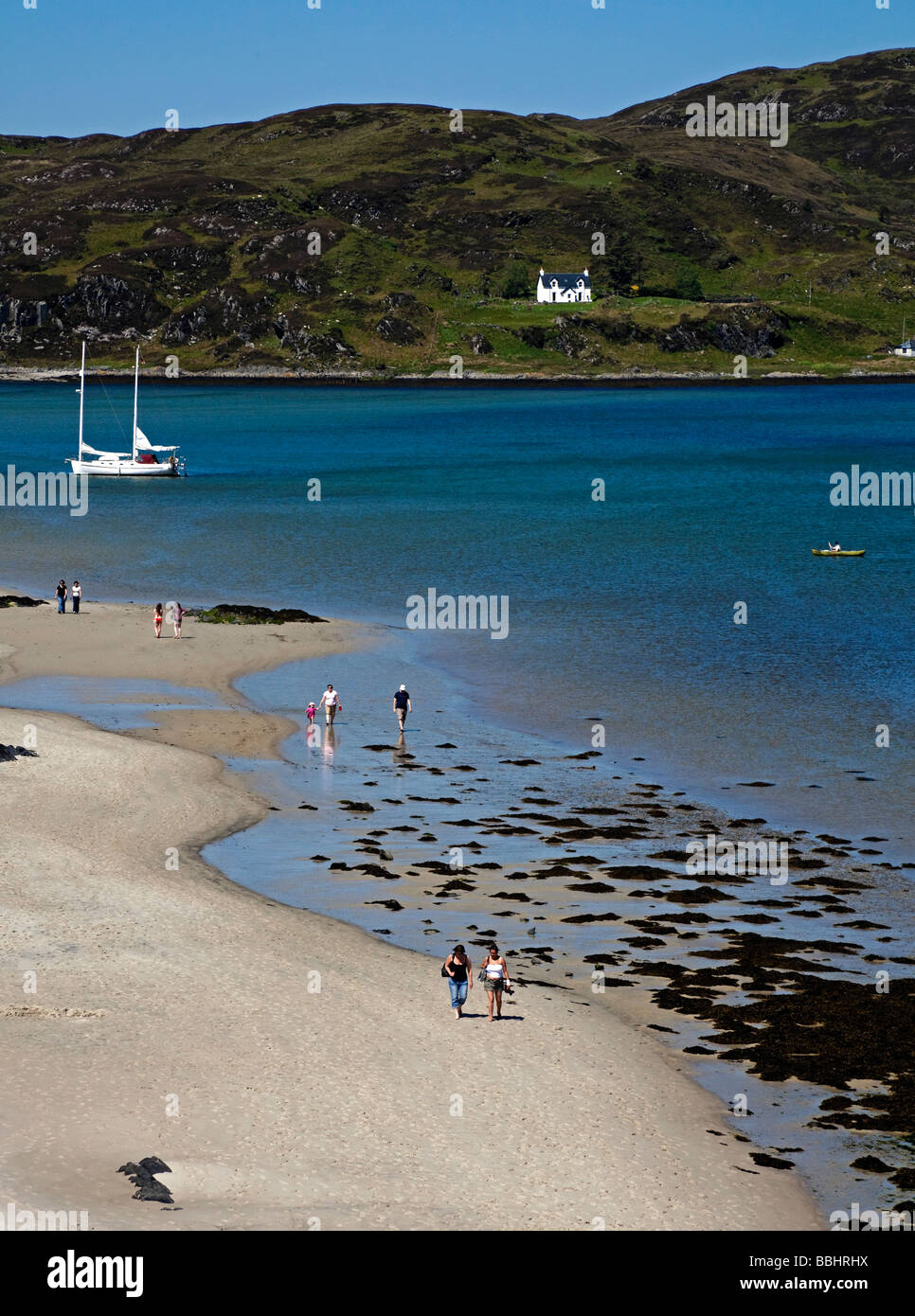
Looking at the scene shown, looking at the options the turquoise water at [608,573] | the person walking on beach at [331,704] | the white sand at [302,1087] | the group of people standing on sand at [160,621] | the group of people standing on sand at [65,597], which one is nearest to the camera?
the white sand at [302,1087]

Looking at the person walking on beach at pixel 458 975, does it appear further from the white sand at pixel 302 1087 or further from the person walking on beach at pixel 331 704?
the person walking on beach at pixel 331 704

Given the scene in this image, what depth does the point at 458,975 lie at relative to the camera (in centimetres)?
2466

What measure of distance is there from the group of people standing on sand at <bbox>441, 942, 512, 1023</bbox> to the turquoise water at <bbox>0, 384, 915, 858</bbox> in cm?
1355

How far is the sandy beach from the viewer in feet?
62.0

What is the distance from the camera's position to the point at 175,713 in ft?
151

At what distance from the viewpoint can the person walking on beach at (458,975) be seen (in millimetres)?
24484

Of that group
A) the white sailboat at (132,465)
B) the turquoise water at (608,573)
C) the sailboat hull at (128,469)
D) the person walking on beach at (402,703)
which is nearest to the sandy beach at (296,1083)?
the person walking on beach at (402,703)

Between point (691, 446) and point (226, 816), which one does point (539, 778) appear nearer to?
point (226, 816)

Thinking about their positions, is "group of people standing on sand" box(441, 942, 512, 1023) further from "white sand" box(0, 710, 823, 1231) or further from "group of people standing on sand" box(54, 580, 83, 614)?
"group of people standing on sand" box(54, 580, 83, 614)

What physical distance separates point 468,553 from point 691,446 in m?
83.8

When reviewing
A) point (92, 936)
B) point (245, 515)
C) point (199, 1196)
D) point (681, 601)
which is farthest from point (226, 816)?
point (245, 515)

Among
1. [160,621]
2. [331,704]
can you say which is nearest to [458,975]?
[331,704]

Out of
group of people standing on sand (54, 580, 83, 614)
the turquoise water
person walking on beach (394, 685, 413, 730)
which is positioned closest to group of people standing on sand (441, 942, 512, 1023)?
the turquoise water

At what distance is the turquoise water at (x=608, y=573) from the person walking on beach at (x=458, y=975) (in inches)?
551
